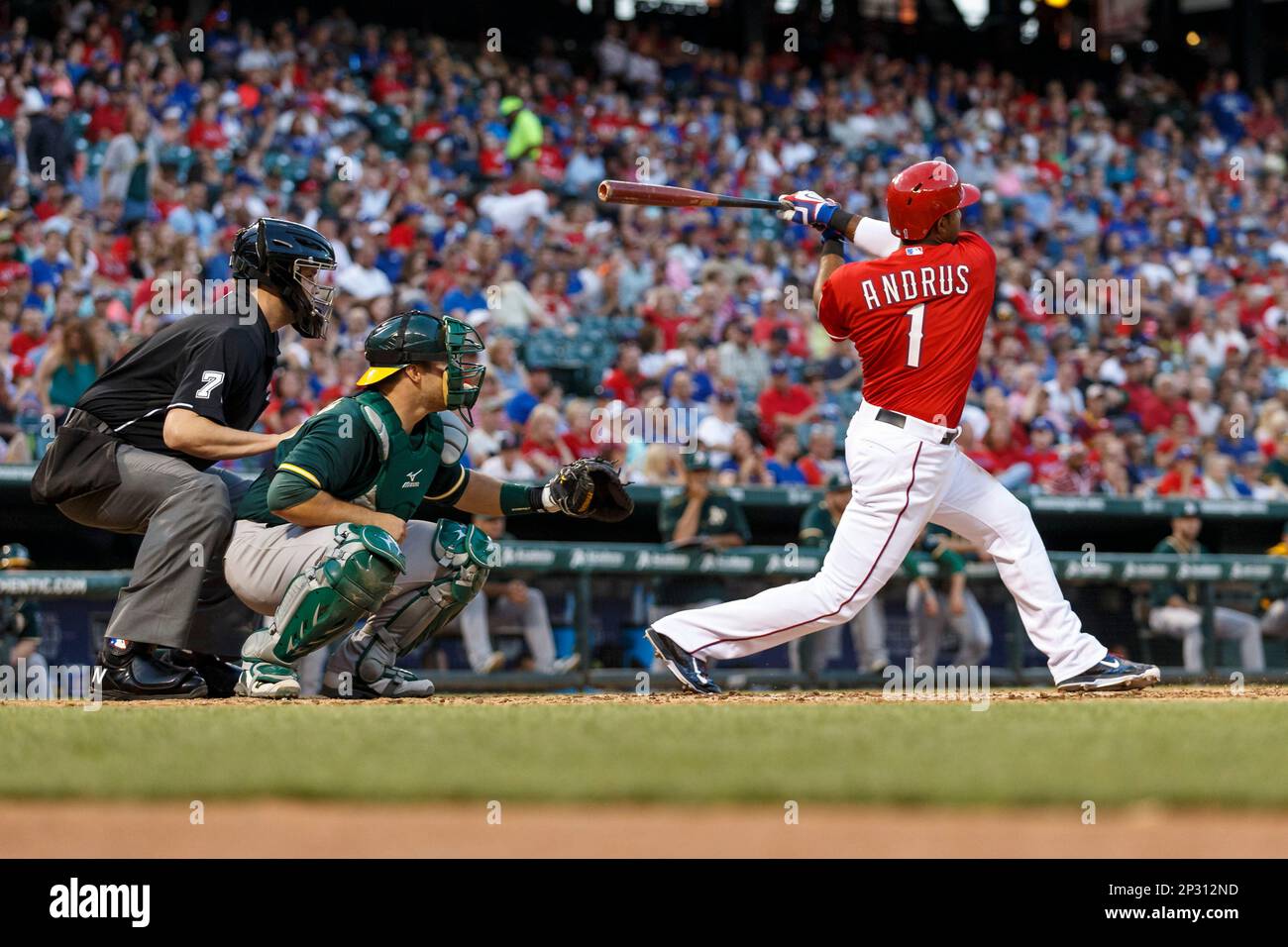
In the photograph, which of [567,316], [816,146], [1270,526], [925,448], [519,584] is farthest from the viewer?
[816,146]

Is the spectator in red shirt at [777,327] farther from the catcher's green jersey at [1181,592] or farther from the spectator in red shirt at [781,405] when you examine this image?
the catcher's green jersey at [1181,592]

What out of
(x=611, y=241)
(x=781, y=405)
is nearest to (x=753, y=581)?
(x=781, y=405)

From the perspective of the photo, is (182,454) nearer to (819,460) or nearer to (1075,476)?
(819,460)

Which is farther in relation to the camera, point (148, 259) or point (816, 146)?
point (816, 146)

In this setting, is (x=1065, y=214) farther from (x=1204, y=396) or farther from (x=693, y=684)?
(x=693, y=684)

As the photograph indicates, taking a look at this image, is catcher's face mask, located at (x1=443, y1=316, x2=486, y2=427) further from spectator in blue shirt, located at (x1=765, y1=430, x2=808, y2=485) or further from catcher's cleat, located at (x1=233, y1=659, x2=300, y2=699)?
spectator in blue shirt, located at (x1=765, y1=430, x2=808, y2=485)

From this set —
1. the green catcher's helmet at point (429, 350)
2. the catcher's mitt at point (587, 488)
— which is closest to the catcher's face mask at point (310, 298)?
the green catcher's helmet at point (429, 350)

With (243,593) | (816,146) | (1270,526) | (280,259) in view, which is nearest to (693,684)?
(243,593)

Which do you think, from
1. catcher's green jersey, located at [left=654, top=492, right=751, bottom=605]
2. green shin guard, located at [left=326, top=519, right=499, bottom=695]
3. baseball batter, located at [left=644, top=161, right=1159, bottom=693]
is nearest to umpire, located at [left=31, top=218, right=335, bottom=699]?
green shin guard, located at [left=326, top=519, right=499, bottom=695]
